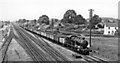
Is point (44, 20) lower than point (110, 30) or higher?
higher

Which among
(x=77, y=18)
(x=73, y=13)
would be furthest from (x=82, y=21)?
(x=73, y=13)

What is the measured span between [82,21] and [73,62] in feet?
273

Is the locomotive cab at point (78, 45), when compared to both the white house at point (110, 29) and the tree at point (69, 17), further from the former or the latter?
the tree at point (69, 17)

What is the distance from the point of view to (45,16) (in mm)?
136500

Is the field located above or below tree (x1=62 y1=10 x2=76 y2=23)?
below

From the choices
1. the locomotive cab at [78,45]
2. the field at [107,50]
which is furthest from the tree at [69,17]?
the locomotive cab at [78,45]


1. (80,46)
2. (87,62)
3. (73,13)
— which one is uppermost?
(73,13)

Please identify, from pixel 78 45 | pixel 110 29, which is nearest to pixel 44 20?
pixel 110 29

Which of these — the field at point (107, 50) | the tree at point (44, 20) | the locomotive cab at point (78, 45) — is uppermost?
the tree at point (44, 20)

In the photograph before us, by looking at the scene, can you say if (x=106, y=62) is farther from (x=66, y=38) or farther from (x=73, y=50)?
(x=66, y=38)

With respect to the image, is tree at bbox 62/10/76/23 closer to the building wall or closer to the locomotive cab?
the building wall

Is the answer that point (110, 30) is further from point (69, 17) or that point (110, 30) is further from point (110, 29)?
point (69, 17)

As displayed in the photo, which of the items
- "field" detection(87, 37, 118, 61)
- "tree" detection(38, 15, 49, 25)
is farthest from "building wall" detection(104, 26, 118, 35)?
"tree" detection(38, 15, 49, 25)

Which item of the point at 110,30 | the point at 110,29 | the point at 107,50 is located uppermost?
the point at 110,29
